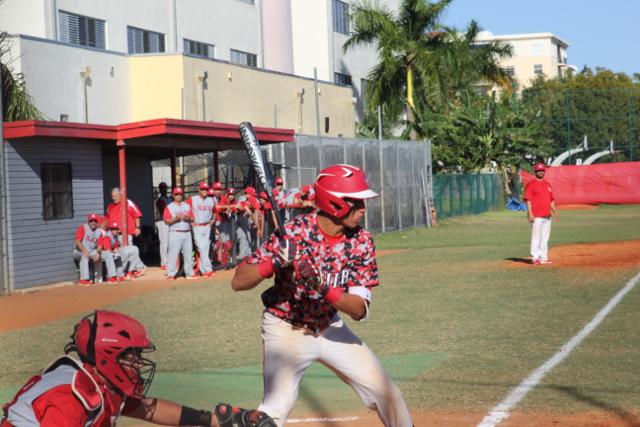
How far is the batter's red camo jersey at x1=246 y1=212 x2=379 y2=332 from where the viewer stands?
19.5ft

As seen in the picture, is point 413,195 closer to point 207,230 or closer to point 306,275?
point 207,230

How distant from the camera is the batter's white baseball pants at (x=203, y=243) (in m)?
21.7

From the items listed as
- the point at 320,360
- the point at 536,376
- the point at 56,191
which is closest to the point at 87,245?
the point at 56,191

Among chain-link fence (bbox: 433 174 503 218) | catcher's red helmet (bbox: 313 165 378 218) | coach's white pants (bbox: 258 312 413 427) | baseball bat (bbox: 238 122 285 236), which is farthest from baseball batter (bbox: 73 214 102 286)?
chain-link fence (bbox: 433 174 503 218)

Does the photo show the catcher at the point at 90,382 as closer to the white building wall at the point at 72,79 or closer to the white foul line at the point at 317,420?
the white foul line at the point at 317,420

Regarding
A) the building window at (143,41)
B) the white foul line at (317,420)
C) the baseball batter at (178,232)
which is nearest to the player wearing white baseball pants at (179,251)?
the baseball batter at (178,232)

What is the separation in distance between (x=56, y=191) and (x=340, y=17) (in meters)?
31.8

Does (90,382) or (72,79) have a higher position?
(72,79)

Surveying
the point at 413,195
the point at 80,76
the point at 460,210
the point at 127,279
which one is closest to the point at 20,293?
the point at 127,279

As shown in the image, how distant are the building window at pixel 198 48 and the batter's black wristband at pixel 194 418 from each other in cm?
3206

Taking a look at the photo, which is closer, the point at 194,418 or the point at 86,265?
the point at 194,418

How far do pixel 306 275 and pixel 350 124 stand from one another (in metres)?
37.1

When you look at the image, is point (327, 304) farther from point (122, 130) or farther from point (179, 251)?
point (122, 130)

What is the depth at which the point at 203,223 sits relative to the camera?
21.8 m
